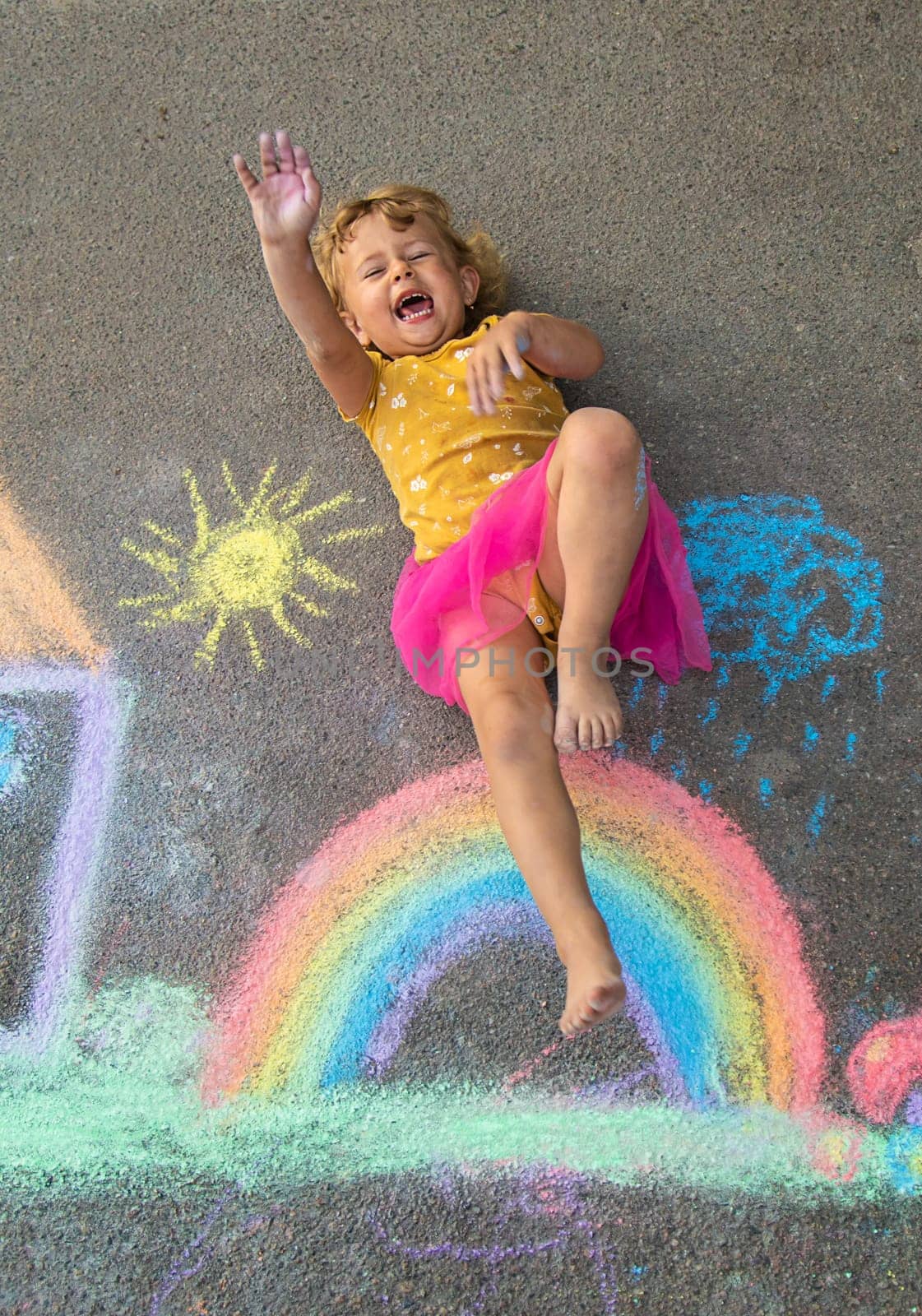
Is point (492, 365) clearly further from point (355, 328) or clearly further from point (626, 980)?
point (626, 980)

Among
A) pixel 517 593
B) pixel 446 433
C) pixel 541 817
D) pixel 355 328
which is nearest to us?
pixel 541 817

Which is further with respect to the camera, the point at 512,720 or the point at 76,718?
the point at 76,718

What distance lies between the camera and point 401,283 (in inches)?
74.7

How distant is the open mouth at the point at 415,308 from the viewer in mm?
1929

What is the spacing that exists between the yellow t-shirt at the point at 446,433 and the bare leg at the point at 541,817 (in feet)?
1.01

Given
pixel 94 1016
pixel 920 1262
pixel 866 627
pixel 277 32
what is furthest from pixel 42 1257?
pixel 277 32

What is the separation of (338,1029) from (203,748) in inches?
24.9

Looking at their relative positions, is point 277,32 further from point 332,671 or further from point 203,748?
point 203,748

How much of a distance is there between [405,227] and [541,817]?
1306 mm

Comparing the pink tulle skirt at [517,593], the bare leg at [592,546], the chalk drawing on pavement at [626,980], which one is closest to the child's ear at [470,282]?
the pink tulle skirt at [517,593]

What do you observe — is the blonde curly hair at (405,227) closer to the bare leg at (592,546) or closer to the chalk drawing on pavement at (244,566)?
the chalk drawing on pavement at (244,566)

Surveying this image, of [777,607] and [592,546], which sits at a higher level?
[592,546]

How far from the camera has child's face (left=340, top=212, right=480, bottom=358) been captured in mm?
1912

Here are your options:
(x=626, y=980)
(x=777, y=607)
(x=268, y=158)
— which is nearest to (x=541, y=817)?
(x=626, y=980)
